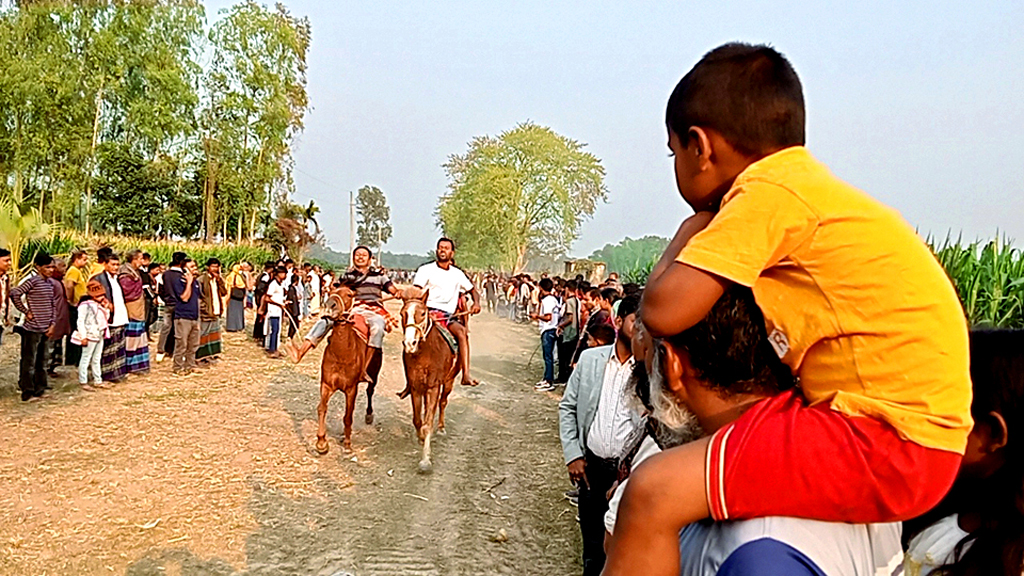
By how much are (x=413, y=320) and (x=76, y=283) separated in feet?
23.9

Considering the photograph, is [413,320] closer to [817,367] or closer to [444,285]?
[444,285]

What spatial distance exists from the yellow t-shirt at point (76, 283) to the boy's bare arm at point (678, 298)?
523 inches

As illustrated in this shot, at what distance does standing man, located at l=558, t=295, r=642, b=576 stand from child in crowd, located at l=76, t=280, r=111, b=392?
999 cm

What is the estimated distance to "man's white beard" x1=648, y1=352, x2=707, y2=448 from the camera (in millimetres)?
1614

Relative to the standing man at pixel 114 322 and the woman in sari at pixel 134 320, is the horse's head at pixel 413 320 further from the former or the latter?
the woman in sari at pixel 134 320

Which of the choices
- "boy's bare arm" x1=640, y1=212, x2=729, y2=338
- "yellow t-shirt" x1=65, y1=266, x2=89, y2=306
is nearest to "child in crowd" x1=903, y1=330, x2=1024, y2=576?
"boy's bare arm" x1=640, y1=212, x2=729, y2=338

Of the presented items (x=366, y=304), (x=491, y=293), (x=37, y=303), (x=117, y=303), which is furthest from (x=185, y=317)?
(x=491, y=293)

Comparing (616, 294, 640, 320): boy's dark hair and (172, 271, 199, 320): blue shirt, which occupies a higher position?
(616, 294, 640, 320): boy's dark hair

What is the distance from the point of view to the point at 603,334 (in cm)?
556

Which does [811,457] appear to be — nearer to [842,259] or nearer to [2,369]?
[842,259]

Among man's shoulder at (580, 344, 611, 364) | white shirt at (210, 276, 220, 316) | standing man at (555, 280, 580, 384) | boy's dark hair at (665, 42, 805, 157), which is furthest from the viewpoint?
white shirt at (210, 276, 220, 316)

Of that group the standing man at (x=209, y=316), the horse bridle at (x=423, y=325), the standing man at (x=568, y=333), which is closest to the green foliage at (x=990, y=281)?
the horse bridle at (x=423, y=325)

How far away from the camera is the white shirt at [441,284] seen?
31.5 feet

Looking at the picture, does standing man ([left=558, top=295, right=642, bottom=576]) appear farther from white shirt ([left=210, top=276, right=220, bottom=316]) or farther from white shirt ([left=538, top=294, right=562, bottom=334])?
white shirt ([left=210, top=276, right=220, bottom=316])
